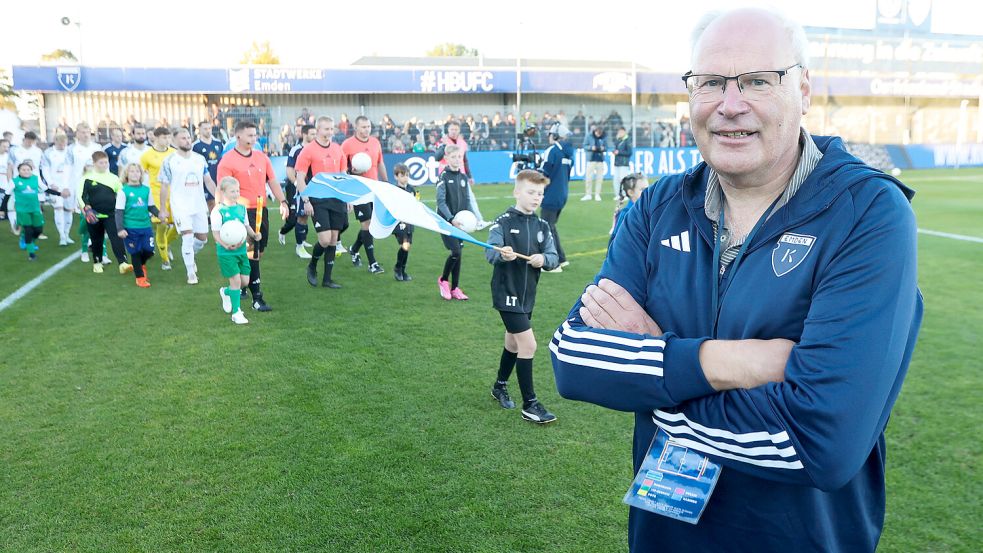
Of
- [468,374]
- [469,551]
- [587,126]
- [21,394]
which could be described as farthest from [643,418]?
[587,126]

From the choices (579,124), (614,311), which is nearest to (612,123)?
(579,124)

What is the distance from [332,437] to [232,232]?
3762 mm

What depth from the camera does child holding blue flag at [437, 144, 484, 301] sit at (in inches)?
379

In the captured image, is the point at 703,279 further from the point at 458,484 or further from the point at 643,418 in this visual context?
the point at 458,484

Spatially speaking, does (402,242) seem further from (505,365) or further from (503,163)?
(503,163)

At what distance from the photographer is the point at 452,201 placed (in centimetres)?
991

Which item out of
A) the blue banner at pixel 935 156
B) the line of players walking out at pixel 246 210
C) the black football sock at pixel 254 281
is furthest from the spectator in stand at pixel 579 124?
the black football sock at pixel 254 281

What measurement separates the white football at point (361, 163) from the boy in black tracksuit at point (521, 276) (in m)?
5.14

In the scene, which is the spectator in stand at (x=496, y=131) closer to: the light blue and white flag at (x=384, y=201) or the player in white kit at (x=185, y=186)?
the player in white kit at (x=185, y=186)

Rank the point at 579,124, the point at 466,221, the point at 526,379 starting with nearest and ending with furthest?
the point at 526,379 < the point at 466,221 < the point at 579,124

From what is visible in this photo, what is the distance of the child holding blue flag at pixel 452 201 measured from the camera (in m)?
9.62

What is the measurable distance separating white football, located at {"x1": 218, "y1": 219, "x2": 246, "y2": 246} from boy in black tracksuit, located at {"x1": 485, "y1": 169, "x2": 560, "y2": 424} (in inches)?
142

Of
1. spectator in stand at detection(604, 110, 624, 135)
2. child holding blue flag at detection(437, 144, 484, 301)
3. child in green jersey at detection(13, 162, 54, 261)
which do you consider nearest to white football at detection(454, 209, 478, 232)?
child holding blue flag at detection(437, 144, 484, 301)

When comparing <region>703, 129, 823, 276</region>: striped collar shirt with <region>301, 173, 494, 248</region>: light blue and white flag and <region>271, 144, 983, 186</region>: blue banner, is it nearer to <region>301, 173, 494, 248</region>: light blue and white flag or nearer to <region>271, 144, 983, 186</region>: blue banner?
<region>301, 173, 494, 248</region>: light blue and white flag
